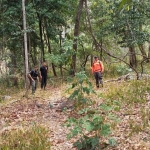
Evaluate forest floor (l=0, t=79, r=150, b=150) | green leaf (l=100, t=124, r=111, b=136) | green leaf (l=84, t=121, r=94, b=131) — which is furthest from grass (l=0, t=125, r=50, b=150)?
green leaf (l=100, t=124, r=111, b=136)

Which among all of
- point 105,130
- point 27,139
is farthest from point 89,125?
point 27,139

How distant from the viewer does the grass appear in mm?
6996

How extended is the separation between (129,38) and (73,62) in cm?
456

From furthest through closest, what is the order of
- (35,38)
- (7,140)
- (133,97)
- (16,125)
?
(35,38), (133,97), (16,125), (7,140)

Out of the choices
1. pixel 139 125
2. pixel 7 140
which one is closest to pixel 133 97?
pixel 139 125

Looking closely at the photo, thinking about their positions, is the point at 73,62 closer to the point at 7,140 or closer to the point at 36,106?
the point at 36,106

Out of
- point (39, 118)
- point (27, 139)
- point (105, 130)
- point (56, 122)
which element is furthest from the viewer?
point (39, 118)

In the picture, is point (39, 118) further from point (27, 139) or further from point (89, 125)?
point (89, 125)

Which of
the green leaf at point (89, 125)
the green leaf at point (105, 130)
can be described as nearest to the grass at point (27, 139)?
the green leaf at point (89, 125)

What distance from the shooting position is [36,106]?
11.7 metres

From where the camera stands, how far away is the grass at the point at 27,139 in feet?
23.0

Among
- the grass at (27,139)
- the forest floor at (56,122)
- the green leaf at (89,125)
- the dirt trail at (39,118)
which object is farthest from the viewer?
the dirt trail at (39,118)

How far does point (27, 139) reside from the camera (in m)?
7.56

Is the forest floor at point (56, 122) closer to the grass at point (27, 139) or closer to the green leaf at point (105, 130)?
the grass at point (27, 139)
